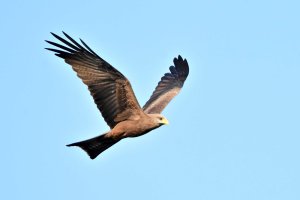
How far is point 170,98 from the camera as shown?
1745 cm

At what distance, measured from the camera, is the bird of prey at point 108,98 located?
1408cm

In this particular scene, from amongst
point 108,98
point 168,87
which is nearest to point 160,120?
point 108,98

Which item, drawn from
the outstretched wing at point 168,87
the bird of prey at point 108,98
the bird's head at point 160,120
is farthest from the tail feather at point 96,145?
the outstretched wing at point 168,87

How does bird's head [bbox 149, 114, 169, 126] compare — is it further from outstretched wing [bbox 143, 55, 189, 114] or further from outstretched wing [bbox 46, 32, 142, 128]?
outstretched wing [bbox 143, 55, 189, 114]

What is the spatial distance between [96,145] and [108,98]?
1075 millimetres

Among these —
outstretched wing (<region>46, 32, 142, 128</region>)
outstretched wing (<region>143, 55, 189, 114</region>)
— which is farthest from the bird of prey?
outstretched wing (<region>143, 55, 189, 114</region>)

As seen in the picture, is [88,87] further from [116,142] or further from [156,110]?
[156,110]

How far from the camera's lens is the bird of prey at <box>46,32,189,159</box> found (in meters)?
14.1

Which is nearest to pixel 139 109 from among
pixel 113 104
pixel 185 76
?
pixel 113 104

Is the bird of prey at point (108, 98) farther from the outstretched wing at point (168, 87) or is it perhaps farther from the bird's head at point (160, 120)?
the outstretched wing at point (168, 87)

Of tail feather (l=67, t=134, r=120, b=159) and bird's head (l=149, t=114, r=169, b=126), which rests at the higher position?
bird's head (l=149, t=114, r=169, b=126)

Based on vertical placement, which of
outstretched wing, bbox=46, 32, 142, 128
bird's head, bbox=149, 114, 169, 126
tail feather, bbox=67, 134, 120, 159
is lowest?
tail feather, bbox=67, 134, 120, 159

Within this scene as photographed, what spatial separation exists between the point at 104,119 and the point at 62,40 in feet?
6.58

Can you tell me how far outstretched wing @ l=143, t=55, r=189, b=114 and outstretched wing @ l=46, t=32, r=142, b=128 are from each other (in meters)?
2.25
